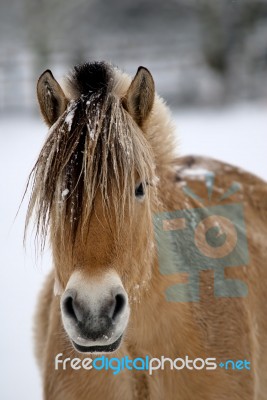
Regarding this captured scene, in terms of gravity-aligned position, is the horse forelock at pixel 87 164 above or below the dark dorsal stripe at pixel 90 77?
below

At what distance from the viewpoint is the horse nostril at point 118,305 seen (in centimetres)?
177

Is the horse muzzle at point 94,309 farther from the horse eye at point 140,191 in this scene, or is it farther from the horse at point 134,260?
the horse eye at point 140,191

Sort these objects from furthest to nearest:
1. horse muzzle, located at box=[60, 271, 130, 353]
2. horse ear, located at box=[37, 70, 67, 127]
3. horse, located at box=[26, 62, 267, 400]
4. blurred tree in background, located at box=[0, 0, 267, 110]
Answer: blurred tree in background, located at box=[0, 0, 267, 110] < horse ear, located at box=[37, 70, 67, 127] < horse, located at box=[26, 62, 267, 400] < horse muzzle, located at box=[60, 271, 130, 353]

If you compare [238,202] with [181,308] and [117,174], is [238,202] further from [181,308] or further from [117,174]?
[117,174]

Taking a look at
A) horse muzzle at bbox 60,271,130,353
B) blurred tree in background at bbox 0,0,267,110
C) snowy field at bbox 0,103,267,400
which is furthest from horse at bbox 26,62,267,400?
blurred tree in background at bbox 0,0,267,110

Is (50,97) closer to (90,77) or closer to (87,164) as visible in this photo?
(90,77)

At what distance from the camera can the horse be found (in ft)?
6.10

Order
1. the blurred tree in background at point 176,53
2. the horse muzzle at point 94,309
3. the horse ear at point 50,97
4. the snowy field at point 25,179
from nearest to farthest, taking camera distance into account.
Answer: the horse muzzle at point 94,309 < the horse ear at point 50,97 < the snowy field at point 25,179 < the blurred tree in background at point 176,53

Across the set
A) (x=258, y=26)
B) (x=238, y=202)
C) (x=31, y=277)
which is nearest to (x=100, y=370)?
(x=238, y=202)

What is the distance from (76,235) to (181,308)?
727 mm

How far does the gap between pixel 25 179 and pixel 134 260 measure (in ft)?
26.8

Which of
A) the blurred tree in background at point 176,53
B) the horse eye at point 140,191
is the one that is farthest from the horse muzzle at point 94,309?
the blurred tree in background at point 176,53

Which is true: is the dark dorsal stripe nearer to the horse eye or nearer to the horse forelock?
the horse forelock

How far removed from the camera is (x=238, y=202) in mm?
3164
